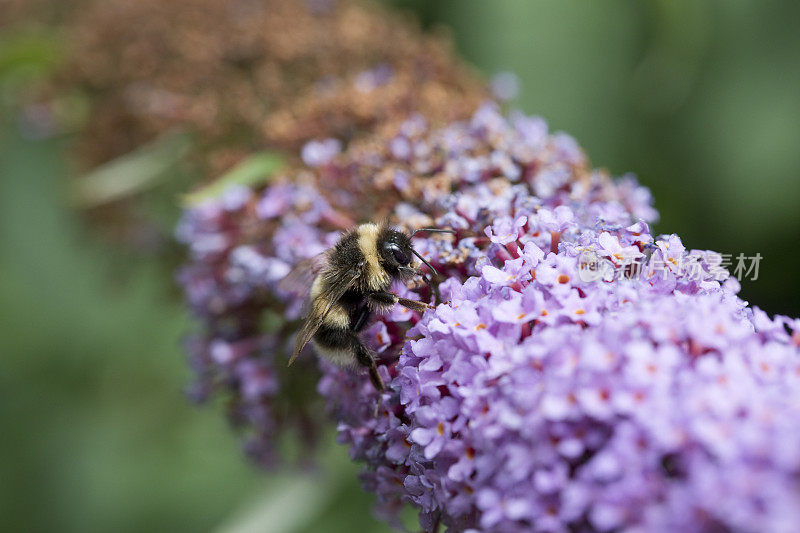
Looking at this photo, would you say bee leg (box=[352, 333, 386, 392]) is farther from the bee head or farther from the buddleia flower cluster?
the bee head

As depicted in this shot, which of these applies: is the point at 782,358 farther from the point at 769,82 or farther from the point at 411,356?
the point at 769,82

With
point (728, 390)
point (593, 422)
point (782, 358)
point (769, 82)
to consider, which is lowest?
point (593, 422)

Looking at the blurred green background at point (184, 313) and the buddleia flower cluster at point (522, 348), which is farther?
the blurred green background at point (184, 313)

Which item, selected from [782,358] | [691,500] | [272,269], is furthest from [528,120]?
[691,500]

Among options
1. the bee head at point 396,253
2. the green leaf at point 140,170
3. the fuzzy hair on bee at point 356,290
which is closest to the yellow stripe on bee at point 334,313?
the fuzzy hair on bee at point 356,290

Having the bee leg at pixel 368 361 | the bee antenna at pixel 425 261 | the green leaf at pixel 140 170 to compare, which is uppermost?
the green leaf at pixel 140 170

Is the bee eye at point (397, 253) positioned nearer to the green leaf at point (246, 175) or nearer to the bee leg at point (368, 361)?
the bee leg at point (368, 361)

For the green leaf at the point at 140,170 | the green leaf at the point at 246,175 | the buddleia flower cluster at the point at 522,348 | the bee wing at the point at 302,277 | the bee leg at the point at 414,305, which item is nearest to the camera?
the buddleia flower cluster at the point at 522,348
